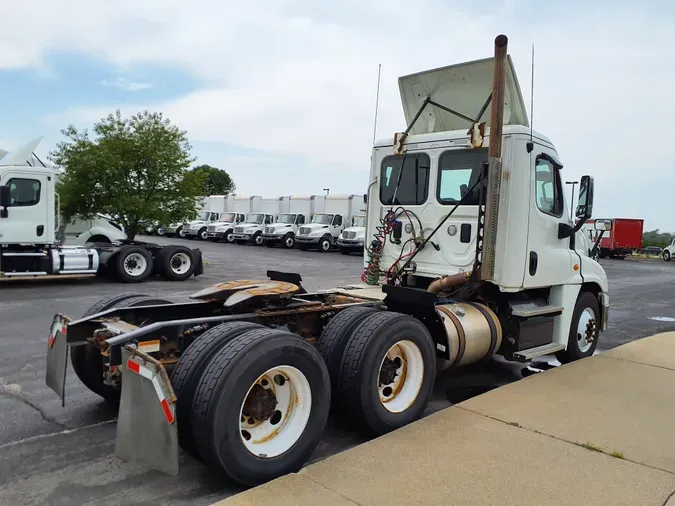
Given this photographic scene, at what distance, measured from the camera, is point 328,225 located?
31.8 metres

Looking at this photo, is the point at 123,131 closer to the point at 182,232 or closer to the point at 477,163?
the point at 477,163

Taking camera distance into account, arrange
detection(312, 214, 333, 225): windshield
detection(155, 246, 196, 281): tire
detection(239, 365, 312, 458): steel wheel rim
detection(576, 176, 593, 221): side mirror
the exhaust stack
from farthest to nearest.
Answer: detection(312, 214, 333, 225): windshield < detection(155, 246, 196, 281): tire < detection(576, 176, 593, 221): side mirror < the exhaust stack < detection(239, 365, 312, 458): steel wheel rim

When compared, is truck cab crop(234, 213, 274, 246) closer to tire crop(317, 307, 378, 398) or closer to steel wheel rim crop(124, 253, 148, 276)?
steel wheel rim crop(124, 253, 148, 276)

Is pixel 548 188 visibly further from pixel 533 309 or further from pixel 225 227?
pixel 225 227

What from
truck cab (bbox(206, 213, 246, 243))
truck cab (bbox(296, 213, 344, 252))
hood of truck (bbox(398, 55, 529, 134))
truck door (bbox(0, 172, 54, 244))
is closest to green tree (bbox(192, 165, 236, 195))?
truck cab (bbox(206, 213, 246, 243))

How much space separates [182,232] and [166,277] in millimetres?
24989

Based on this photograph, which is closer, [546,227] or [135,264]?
[546,227]

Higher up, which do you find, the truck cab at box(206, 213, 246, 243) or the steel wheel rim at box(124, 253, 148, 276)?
the truck cab at box(206, 213, 246, 243)

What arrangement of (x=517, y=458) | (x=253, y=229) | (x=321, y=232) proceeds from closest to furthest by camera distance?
(x=517, y=458)
(x=321, y=232)
(x=253, y=229)

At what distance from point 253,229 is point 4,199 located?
22.6 meters

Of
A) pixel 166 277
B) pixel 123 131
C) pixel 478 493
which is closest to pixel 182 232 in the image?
pixel 123 131

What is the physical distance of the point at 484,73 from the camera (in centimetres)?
593

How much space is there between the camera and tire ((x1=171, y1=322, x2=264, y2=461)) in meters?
A: 3.39

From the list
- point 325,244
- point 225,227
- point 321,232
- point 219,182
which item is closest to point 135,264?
point 321,232
